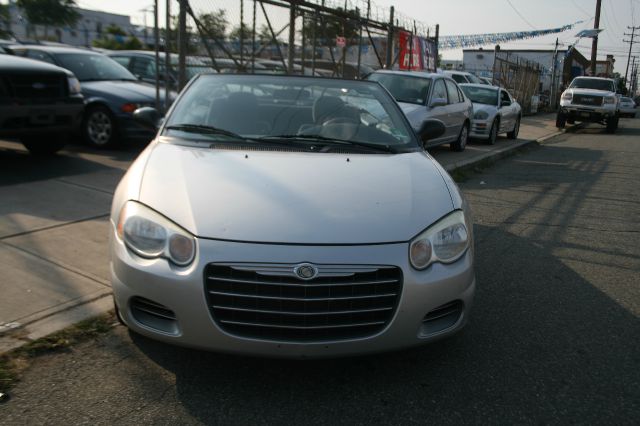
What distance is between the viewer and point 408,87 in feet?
35.7

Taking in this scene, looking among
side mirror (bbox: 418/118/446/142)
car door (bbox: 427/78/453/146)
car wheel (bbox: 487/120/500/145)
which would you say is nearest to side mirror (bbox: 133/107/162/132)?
side mirror (bbox: 418/118/446/142)

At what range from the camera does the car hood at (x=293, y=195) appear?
2.72 meters

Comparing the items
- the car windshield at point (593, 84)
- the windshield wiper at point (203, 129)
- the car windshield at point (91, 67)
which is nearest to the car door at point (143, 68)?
the car windshield at point (91, 67)

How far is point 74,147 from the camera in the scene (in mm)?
9102

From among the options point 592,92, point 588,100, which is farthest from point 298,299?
point 592,92

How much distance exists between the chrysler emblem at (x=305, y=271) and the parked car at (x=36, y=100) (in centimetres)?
562

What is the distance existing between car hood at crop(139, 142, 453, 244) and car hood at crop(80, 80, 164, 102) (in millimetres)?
5746

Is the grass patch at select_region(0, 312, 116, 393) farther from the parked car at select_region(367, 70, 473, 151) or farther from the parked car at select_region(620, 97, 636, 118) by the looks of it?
the parked car at select_region(620, 97, 636, 118)

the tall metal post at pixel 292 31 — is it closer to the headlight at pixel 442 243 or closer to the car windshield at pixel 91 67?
the car windshield at pixel 91 67

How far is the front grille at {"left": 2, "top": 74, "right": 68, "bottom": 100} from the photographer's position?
6.88 m

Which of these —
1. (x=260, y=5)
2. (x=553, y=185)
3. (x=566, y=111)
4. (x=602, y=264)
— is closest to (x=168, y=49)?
(x=260, y=5)

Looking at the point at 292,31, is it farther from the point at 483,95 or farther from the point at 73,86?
the point at 483,95

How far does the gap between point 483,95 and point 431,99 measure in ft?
17.7

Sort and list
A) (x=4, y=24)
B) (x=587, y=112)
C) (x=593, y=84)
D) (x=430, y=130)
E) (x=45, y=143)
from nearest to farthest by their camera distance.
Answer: (x=430, y=130)
(x=45, y=143)
(x=4, y=24)
(x=587, y=112)
(x=593, y=84)
